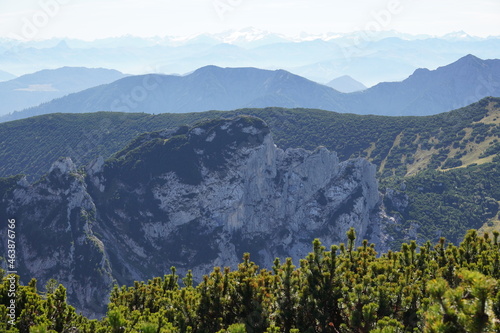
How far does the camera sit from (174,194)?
508ft

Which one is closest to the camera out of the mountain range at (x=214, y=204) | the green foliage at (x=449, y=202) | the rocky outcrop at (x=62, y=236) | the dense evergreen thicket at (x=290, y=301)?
the dense evergreen thicket at (x=290, y=301)

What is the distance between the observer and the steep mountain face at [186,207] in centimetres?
12800

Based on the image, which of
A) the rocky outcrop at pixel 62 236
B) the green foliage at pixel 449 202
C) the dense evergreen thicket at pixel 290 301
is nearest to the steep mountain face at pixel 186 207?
the rocky outcrop at pixel 62 236

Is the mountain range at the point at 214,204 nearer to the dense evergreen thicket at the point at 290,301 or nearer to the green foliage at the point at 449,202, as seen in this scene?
the green foliage at the point at 449,202

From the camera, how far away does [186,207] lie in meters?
153

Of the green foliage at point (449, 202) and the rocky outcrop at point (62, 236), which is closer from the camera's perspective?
the rocky outcrop at point (62, 236)

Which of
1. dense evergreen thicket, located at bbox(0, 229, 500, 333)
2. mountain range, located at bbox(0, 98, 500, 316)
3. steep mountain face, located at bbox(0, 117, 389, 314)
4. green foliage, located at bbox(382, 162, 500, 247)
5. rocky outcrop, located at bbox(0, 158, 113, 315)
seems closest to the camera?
dense evergreen thicket, located at bbox(0, 229, 500, 333)

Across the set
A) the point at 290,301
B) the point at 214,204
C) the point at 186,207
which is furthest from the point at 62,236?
the point at 290,301

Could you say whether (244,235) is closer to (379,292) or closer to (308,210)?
(308,210)

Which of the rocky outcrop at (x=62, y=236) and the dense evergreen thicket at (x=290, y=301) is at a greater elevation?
the dense evergreen thicket at (x=290, y=301)

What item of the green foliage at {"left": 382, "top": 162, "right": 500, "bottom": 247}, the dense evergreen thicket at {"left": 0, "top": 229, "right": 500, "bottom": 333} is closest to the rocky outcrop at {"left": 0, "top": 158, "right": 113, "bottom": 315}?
the dense evergreen thicket at {"left": 0, "top": 229, "right": 500, "bottom": 333}

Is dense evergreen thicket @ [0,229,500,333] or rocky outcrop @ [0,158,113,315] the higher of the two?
dense evergreen thicket @ [0,229,500,333]

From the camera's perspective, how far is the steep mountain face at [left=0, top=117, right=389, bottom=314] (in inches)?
5039

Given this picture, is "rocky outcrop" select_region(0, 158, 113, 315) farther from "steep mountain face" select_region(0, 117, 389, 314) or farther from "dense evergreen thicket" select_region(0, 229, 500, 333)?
"dense evergreen thicket" select_region(0, 229, 500, 333)
